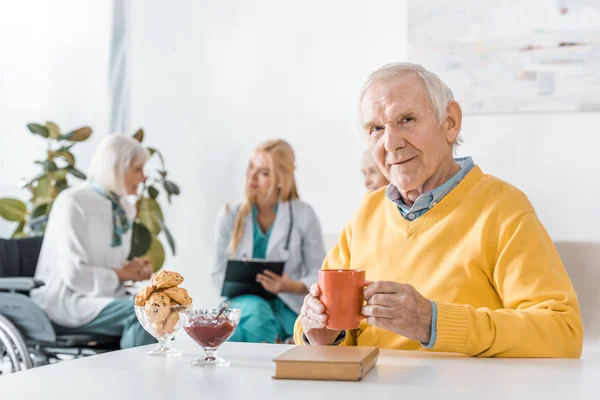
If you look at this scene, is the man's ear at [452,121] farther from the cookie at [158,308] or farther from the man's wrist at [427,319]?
the cookie at [158,308]

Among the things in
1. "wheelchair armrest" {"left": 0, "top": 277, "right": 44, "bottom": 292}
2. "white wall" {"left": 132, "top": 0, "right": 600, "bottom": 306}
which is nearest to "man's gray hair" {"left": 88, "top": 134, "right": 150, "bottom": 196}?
"wheelchair armrest" {"left": 0, "top": 277, "right": 44, "bottom": 292}

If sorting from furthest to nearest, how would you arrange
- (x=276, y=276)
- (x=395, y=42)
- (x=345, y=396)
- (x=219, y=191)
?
(x=219, y=191) → (x=395, y=42) → (x=276, y=276) → (x=345, y=396)

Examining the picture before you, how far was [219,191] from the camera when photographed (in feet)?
15.2

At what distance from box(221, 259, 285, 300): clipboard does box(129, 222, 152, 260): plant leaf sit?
0.67 metres

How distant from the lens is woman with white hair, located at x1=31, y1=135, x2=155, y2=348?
335 cm

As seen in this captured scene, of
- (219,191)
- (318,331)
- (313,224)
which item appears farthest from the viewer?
(219,191)

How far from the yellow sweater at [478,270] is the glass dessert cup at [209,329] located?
28cm

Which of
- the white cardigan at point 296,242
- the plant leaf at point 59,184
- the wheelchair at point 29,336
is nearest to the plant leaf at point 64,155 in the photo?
the plant leaf at point 59,184

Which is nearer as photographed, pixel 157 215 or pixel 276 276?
pixel 276 276

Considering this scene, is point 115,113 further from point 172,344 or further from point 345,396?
point 345,396

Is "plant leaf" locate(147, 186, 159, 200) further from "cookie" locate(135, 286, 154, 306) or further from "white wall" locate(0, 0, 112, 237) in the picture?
"cookie" locate(135, 286, 154, 306)

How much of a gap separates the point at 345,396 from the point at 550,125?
122 inches

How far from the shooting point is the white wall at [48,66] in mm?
4926

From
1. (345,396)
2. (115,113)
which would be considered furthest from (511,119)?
(345,396)
